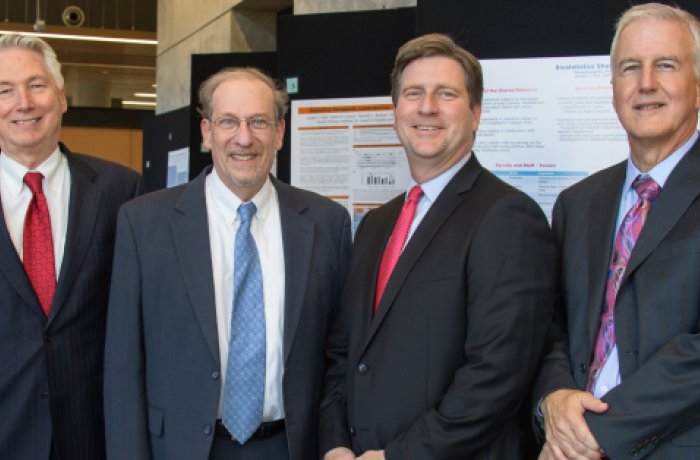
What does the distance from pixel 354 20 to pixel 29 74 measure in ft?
6.18

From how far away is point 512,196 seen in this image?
2301 mm

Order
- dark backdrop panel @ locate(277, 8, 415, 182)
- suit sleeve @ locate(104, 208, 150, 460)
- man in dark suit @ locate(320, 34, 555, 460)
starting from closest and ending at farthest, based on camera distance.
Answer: man in dark suit @ locate(320, 34, 555, 460), suit sleeve @ locate(104, 208, 150, 460), dark backdrop panel @ locate(277, 8, 415, 182)

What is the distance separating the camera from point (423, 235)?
93.1 inches

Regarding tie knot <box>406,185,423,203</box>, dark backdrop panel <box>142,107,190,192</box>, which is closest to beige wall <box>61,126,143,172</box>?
dark backdrop panel <box>142,107,190,192</box>

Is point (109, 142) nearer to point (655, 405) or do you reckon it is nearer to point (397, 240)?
point (397, 240)

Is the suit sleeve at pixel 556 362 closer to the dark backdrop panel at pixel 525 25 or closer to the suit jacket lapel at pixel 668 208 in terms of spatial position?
the suit jacket lapel at pixel 668 208

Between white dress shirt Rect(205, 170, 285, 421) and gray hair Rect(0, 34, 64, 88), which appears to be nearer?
white dress shirt Rect(205, 170, 285, 421)

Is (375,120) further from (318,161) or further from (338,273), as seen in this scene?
(338,273)

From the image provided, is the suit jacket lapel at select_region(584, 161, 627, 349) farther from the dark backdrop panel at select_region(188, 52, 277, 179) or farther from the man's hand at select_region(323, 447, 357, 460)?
the dark backdrop panel at select_region(188, 52, 277, 179)

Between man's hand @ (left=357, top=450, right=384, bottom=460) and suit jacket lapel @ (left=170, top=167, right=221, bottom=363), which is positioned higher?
suit jacket lapel @ (left=170, top=167, right=221, bottom=363)

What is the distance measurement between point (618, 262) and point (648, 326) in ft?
0.78

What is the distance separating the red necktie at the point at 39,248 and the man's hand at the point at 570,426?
1.65 meters

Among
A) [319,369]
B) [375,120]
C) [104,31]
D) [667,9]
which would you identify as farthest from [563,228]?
[104,31]

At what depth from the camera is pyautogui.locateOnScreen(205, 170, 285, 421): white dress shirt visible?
8.50 ft
